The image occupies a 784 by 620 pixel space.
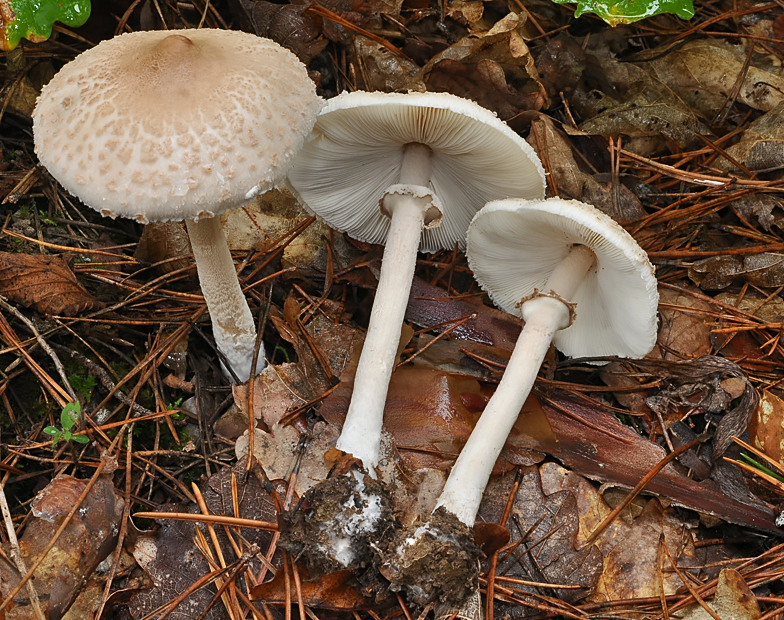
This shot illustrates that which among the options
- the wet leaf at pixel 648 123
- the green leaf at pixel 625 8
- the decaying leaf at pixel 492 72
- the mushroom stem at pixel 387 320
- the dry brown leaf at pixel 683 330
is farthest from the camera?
the wet leaf at pixel 648 123

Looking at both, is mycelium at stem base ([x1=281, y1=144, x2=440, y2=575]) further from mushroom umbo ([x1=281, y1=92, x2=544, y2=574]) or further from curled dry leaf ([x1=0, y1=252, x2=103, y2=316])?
curled dry leaf ([x1=0, y1=252, x2=103, y2=316])

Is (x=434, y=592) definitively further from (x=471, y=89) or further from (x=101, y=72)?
(x=471, y=89)

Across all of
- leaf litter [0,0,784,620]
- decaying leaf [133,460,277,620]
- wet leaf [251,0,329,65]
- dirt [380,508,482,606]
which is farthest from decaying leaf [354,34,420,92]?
dirt [380,508,482,606]

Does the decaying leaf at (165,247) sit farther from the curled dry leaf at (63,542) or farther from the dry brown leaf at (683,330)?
the dry brown leaf at (683,330)

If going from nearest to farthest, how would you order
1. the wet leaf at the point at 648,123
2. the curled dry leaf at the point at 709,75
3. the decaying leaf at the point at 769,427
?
the decaying leaf at the point at 769,427
the wet leaf at the point at 648,123
the curled dry leaf at the point at 709,75

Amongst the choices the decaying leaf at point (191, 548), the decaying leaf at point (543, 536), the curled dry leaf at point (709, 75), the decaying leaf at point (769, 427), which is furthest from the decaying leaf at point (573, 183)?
the decaying leaf at point (191, 548)
